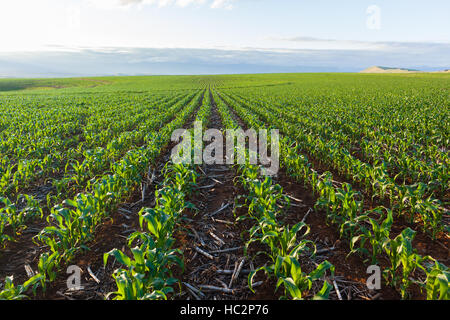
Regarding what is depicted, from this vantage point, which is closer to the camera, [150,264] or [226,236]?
[150,264]

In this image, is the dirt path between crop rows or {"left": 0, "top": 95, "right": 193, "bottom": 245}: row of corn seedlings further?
{"left": 0, "top": 95, "right": 193, "bottom": 245}: row of corn seedlings

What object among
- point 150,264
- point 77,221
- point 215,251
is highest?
point 77,221

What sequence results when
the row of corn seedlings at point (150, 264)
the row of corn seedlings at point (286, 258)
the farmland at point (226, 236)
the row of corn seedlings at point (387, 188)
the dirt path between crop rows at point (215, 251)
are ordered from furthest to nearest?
the row of corn seedlings at point (387, 188) → the dirt path between crop rows at point (215, 251) → the farmland at point (226, 236) → the row of corn seedlings at point (286, 258) → the row of corn seedlings at point (150, 264)

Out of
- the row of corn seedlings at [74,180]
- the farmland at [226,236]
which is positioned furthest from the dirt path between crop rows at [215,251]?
the row of corn seedlings at [74,180]

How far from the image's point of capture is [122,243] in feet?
13.1

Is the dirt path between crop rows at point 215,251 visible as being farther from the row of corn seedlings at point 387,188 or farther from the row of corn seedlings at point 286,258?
the row of corn seedlings at point 387,188

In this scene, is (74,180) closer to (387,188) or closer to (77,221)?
(77,221)

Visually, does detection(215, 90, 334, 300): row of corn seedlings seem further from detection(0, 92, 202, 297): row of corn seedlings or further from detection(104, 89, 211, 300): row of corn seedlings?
detection(0, 92, 202, 297): row of corn seedlings

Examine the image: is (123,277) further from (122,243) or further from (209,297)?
(122,243)

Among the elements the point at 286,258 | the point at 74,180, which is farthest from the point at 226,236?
the point at 74,180

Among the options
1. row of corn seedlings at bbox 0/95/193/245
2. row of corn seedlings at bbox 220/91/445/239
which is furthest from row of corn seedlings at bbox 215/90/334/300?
row of corn seedlings at bbox 0/95/193/245
